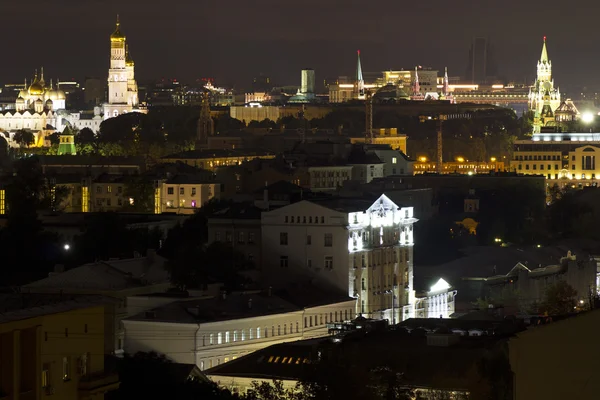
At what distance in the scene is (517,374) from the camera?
10.1 meters

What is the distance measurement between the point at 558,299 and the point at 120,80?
9280cm

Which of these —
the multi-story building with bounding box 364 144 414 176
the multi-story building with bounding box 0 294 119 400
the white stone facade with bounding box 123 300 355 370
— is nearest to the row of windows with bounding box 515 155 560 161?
the multi-story building with bounding box 364 144 414 176

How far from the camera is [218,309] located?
31812mm

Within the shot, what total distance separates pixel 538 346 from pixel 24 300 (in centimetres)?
361

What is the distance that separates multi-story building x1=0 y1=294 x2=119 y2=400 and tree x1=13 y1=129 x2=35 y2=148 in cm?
10320

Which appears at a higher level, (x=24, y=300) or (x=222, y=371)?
(x=24, y=300)

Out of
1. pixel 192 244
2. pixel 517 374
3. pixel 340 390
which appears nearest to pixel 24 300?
pixel 517 374

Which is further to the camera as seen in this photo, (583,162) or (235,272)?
(583,162)

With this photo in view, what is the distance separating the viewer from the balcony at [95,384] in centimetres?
1169

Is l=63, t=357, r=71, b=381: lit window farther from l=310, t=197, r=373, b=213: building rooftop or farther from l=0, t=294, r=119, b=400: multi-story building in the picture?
l=310, t=197, r=373, b=213: building rooftop

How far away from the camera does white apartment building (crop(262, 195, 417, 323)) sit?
38281 mm

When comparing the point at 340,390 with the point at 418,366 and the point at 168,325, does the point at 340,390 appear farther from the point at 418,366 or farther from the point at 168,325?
the point at 168,325

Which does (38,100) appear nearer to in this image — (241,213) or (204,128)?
(204,128)

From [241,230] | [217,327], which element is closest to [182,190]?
[241,230]
